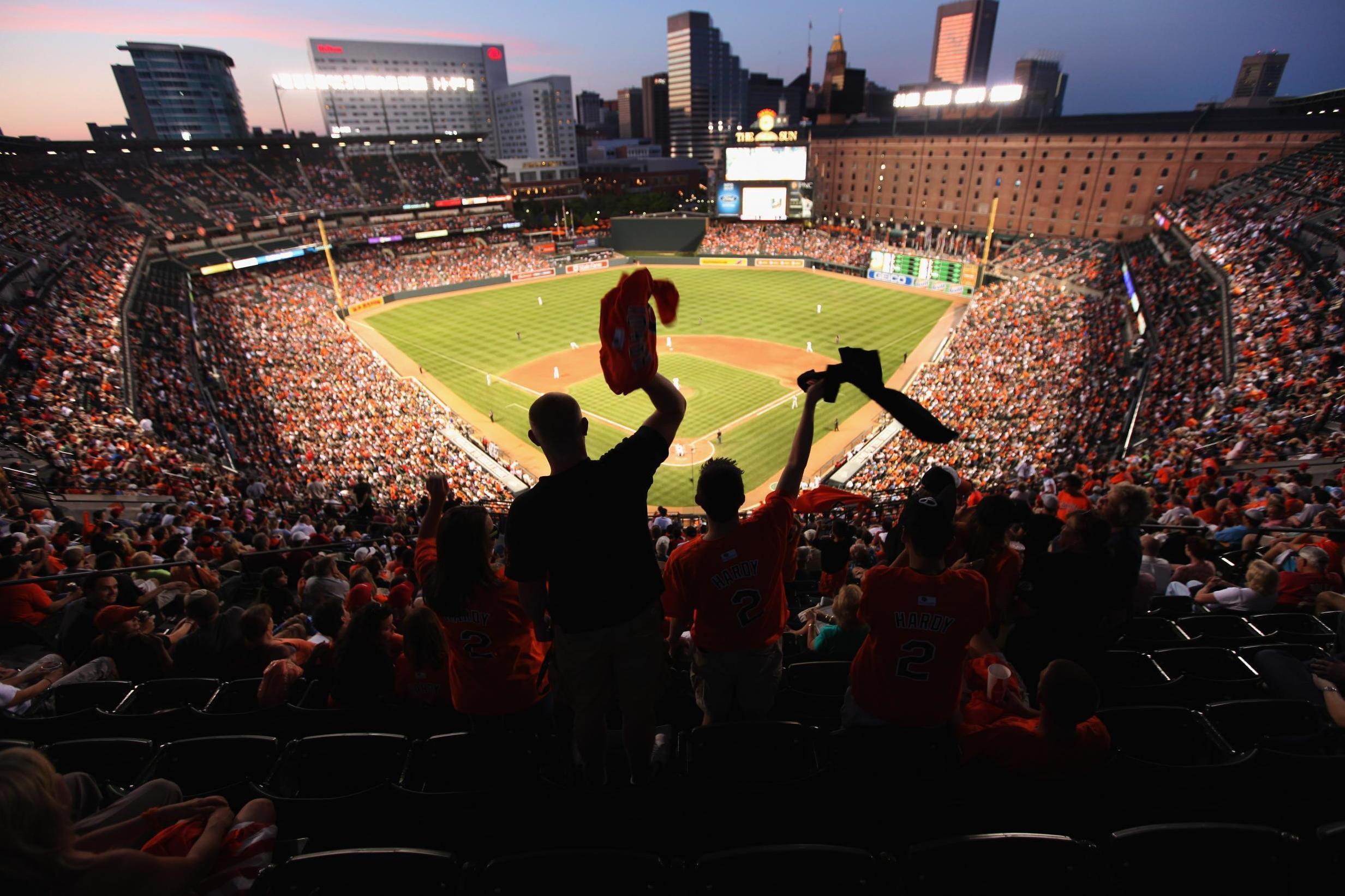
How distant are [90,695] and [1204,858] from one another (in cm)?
666

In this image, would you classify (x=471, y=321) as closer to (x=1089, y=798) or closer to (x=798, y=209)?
(x=798, y=209)

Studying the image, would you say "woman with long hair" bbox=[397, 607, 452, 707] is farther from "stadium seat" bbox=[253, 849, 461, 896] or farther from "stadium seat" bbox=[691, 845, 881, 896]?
"stadium seat" bbox=[691, 845, 881, 896]

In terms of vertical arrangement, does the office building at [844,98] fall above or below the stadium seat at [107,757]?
above

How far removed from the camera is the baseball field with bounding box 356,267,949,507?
2655 centimetres

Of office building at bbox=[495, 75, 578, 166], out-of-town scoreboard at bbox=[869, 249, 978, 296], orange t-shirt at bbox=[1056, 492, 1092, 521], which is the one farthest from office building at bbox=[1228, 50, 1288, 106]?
orange t-shirt at bbox=[1056, 492, 1092, 521]

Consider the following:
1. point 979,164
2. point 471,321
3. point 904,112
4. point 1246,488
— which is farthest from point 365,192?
point 904,112

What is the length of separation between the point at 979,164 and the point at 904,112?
70.5 meters

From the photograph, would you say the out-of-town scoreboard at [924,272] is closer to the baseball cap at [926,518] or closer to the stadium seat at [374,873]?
the baseball cap at [926,518]

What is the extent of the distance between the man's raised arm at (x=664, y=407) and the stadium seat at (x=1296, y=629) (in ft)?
17.1

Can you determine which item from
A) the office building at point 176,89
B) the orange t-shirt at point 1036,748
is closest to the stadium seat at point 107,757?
the orange t-shirt at point 1036,748

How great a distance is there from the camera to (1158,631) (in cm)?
544

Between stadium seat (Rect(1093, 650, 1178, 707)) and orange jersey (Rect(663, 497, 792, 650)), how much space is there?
2.46 m

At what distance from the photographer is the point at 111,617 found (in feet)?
17.5

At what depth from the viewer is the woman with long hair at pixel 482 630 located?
3432 millimetres
